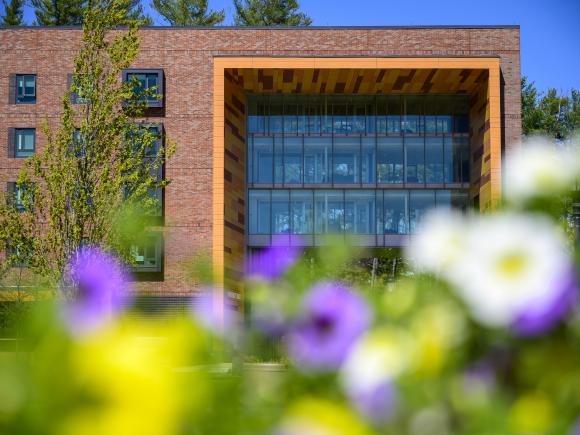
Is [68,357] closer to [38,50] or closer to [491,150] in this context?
[491,150]

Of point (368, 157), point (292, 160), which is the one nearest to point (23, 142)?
point (292, 160)

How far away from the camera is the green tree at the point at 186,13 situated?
191 ft

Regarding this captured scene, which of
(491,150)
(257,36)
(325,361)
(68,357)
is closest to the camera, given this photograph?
(68,357)

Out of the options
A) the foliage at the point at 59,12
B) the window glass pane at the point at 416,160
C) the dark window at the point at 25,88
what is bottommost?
the window glass pane at the point at 416,160

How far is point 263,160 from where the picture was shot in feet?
140

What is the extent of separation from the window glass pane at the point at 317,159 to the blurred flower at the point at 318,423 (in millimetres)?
41315

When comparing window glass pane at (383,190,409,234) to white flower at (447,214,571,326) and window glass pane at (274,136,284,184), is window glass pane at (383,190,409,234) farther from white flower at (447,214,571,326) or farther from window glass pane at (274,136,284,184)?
white flower at (447,214,571,326)

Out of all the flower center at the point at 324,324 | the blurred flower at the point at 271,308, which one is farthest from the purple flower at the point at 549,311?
the blurred flower at the point at 271,308

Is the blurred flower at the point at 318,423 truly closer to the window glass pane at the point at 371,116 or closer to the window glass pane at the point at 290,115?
the window glass pane at the point at 290,115

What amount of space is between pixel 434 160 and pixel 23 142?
22.2 m

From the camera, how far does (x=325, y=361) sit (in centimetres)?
116

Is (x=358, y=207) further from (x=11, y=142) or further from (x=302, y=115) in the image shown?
(x=11, y=142)

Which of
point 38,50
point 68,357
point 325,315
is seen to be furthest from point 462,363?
point 38,50

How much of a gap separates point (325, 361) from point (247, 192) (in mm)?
41444
